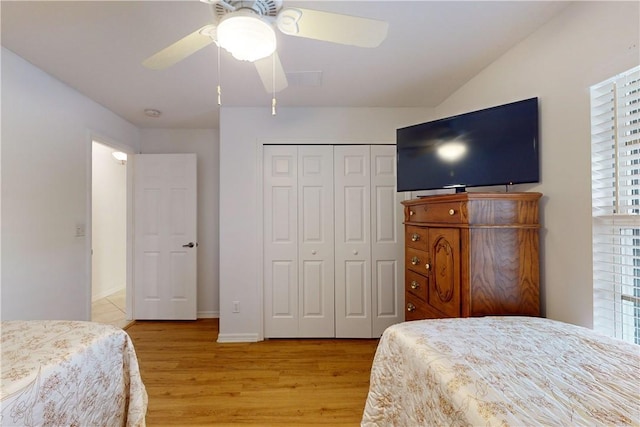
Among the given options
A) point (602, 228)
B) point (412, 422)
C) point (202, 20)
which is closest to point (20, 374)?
point (412, 422)

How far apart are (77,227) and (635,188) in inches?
144

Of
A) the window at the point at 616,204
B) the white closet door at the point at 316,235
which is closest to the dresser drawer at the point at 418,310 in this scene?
the window at the point at 616,204

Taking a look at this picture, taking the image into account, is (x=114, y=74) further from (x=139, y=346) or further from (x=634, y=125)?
(x=634, y=125)

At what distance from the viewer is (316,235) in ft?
9.22

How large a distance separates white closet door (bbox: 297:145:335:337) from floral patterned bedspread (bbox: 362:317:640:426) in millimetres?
1600

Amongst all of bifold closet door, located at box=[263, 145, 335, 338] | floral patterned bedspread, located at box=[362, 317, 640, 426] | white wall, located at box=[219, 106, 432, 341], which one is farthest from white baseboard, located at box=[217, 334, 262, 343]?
floral patterned bedspread, located at box=[362, 317, 640, 426]

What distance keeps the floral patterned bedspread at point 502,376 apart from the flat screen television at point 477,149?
0.86 meters

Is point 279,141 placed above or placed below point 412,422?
above

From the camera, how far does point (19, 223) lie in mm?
1857

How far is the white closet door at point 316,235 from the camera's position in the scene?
280 centimetres

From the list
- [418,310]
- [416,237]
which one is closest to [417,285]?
[418,310]

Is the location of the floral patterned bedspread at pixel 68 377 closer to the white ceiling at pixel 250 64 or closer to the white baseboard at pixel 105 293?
the white ceiling at pixel 250 64

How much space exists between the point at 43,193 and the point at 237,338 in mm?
1976

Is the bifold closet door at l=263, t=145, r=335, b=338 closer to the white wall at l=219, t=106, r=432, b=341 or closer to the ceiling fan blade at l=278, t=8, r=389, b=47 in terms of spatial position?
the white wall at l=219, t=106, r=432, b=341
